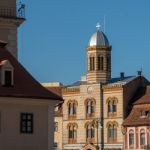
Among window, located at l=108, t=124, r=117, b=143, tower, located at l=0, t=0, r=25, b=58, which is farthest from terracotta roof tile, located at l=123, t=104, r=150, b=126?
tower, located at l=0, t=0, r=25, b=58

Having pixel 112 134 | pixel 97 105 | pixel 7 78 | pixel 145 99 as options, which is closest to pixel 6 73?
pixel 7 78

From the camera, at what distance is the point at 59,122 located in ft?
309

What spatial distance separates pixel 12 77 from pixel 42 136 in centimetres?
312

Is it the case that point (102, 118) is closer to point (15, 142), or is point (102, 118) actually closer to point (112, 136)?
point (112, 136)

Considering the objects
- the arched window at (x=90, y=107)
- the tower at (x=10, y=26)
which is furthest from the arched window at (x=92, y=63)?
the tower at (x=10, y=26)

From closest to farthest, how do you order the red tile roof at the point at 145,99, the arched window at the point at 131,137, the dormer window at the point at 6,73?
1. the dormer window at the point at 6,73
2. the arched window at the point at 131,137
3. the red tile roof at the point at 145,99

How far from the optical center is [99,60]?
91.6m

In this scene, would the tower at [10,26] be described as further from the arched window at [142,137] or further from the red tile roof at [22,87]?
the arched window at [142,137]

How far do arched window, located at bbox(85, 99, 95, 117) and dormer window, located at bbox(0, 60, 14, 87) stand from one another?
57.5 m

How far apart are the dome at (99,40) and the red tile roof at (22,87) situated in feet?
187

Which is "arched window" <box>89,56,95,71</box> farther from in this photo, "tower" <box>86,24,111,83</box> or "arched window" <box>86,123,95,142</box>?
"arched window" <box>86,123,95,142</box>

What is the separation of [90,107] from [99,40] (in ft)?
28.8

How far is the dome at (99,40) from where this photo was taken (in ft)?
301

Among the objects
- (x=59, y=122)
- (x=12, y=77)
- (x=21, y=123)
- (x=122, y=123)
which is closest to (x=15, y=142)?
(x=21, y=123)
